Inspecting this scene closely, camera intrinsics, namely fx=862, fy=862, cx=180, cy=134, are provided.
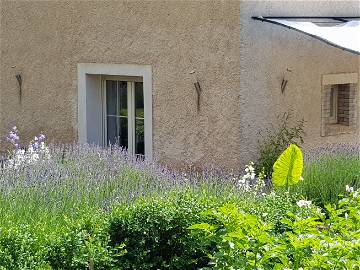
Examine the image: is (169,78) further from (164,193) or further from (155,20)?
(164,193)

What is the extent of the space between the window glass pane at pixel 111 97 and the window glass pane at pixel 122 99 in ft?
0.45

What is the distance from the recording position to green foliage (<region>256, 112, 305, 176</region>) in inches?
527

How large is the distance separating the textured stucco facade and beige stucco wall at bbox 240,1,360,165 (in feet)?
0.05

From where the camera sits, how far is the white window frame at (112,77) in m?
14.4

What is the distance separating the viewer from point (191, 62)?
13773 mm

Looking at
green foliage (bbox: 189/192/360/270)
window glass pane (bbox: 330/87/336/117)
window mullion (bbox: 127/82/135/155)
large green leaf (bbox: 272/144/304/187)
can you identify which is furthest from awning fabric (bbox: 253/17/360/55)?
green foliage (bbox: 189/192/360/270)

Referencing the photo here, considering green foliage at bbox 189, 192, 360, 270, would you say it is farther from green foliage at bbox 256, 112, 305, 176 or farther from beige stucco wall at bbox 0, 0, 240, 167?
beige stucco wall at bbox 0, 0, 240, 167

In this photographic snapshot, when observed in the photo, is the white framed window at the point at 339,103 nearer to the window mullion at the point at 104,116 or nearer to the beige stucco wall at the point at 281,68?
the beige stucco wall at the point at 281,68

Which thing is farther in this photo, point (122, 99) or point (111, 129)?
point (111, 129)

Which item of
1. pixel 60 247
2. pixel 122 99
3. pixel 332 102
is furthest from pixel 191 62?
pixel 60 247

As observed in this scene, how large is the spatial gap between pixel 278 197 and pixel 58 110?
7901 millimetres

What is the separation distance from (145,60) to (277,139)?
102 inches

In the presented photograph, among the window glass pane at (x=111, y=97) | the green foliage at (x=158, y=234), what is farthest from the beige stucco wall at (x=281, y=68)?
the green foliage at (x=158, y=234)

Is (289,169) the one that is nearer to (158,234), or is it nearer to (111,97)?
(158,234)
